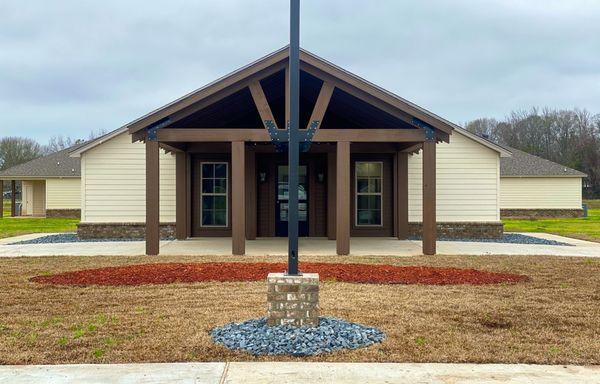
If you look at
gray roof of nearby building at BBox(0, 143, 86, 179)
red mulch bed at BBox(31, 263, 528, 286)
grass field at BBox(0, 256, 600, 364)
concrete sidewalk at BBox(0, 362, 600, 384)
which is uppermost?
gray roof of nearby building at BBox(0, 143, 86, 179)

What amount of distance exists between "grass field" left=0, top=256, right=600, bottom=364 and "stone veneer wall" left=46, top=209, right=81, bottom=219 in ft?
68.9

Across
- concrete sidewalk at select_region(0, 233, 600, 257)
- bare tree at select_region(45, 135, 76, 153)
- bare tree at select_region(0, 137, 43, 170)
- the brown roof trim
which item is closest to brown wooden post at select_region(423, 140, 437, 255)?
the brown roof trim

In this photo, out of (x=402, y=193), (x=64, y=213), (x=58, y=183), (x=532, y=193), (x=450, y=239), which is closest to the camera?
(x=402, y=193)

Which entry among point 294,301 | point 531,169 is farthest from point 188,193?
point 531,169

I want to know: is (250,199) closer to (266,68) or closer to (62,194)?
(266,68)

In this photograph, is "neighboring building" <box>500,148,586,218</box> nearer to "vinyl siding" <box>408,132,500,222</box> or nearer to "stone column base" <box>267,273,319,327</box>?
"vinyl siding" <box>408,132,500,222</box>

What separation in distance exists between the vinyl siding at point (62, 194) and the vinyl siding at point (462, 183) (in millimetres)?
20358

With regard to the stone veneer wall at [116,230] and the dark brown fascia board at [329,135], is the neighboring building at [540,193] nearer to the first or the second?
the dark brown fascia board at [329,135]

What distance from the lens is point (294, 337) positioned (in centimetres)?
491

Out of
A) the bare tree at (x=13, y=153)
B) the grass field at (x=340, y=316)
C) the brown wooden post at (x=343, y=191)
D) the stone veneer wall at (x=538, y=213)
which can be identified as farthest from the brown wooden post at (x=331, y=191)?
the bare tree at (x=13, y=153)

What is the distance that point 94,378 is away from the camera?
4.04 meters

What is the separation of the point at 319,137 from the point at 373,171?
5.25 meters

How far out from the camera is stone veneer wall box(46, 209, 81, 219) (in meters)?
28.9

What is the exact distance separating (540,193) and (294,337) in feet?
95.0
